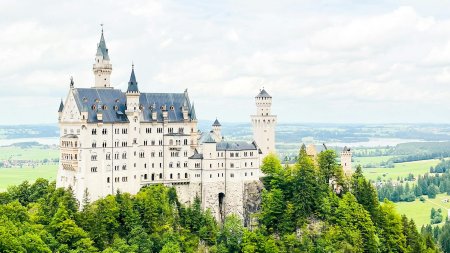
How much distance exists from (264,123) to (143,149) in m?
23.8

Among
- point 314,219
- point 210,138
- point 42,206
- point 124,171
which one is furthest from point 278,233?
point 42,206

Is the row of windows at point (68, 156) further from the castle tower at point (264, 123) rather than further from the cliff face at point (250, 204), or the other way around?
the castle tower at point (264, 123)

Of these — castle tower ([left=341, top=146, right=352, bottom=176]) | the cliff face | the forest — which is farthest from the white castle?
castle tower ([left=341, top=146, right=352, bottom=176])

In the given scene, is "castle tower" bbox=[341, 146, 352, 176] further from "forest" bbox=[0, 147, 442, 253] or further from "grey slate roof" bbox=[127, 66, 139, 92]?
"grey slate roof" bbox=[127, 66, 139, 92]

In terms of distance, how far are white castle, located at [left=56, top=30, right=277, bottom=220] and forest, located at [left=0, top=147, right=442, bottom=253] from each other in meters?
2.90

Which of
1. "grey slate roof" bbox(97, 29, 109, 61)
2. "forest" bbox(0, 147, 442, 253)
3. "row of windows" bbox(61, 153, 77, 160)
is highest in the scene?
"grey slate roof" bbox(97, 29, 109, 61)

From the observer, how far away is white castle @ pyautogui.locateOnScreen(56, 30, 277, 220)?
366 feet

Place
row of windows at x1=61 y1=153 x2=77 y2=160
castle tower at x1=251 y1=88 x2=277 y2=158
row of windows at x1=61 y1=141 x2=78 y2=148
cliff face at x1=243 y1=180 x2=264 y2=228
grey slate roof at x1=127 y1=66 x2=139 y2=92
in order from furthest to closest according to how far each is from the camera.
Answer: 1. castle tower at x1=251 y1=88 x2=277 y2=158
2. cliff face at x1=243 y1=180 x2=264 y2=228
3. grey slate roof at x1=127 y1=66 x2=139 y2=92
4. row of windows at x1=61 y1=141 x2=78 y2=148
5. row of windows at x1=61 y1=153 x2=77 y2=160

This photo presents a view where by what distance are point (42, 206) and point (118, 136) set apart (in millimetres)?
15803

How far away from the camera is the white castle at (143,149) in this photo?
112 metres

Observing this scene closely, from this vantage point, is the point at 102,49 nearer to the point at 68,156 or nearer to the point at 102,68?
the point at 102,68

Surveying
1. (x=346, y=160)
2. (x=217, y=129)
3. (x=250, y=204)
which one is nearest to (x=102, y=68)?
(x=217, y=129)

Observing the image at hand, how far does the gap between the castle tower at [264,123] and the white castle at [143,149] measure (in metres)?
2.36

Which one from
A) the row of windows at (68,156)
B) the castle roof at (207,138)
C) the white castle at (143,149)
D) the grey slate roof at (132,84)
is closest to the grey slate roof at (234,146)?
the white castle at (143,149)
